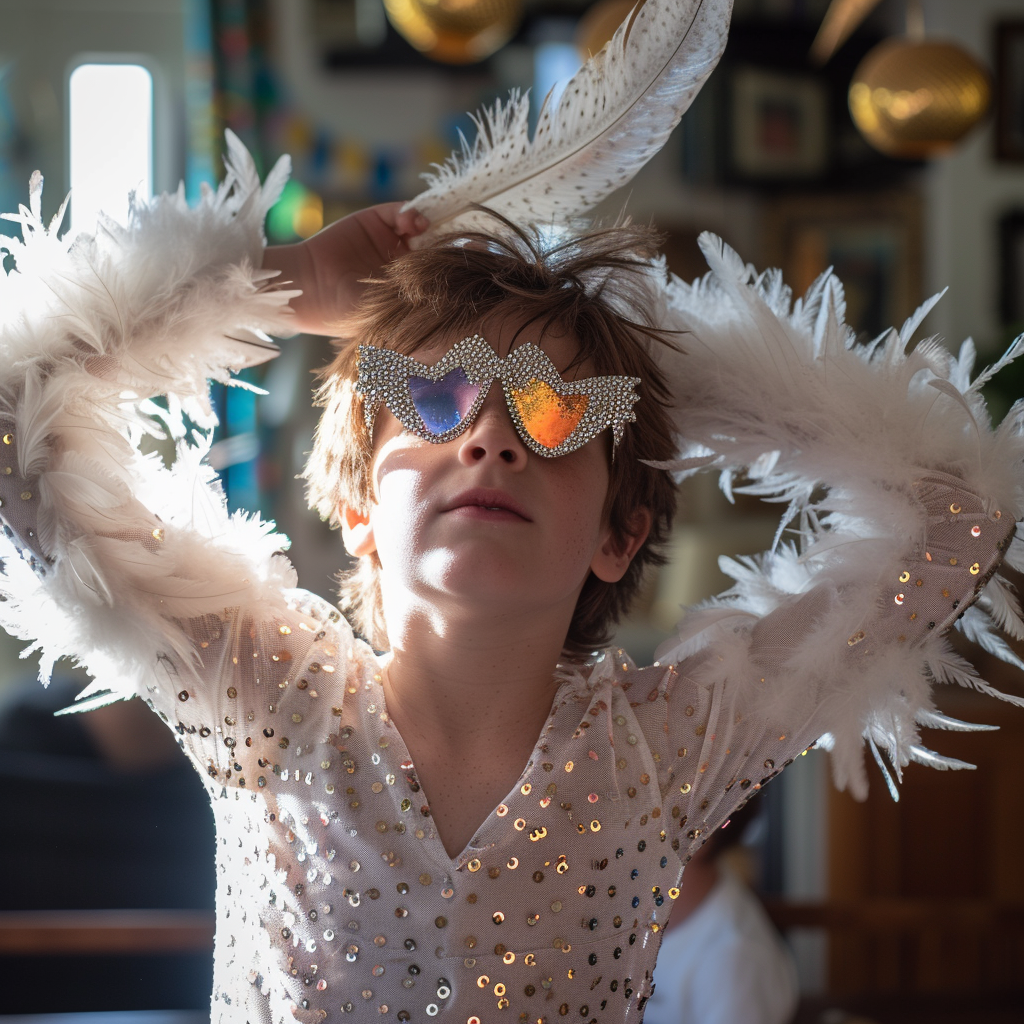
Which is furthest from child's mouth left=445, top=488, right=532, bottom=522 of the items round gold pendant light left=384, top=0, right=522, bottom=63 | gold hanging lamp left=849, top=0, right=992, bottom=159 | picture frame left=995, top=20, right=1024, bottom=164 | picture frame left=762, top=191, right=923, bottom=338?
picture frame left=995, top=20, right=1024, bottom=164

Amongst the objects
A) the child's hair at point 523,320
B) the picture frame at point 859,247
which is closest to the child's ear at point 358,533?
the child's hair at point 523,320

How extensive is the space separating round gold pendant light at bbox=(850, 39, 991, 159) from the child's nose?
1998mm

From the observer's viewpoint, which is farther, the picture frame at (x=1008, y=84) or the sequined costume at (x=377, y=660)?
the picture frame at (x=1008, y=84)

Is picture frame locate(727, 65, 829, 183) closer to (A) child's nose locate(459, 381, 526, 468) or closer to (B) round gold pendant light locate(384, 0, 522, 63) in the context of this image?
(B) round gold pendant light locate(384, 0, 522, 63)

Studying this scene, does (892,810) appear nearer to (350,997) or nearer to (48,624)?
(350,997)

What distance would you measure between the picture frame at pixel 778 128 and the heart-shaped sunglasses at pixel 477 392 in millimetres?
3199

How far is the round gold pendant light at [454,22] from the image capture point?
2.37 meters

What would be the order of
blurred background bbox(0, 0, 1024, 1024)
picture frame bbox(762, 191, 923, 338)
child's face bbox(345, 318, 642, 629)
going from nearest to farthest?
child's face bbox(345, 318, 642, 629)
blurred background bbox(0, 0, 1024, 1024)
picture frame bbox(762, 191, 923, 338)

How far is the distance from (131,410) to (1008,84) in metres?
3.41

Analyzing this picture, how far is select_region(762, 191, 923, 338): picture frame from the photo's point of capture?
146 inches

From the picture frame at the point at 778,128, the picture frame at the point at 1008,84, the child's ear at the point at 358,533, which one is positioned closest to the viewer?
the child's ear at the point at 358,533

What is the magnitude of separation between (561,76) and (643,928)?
3.53 metres

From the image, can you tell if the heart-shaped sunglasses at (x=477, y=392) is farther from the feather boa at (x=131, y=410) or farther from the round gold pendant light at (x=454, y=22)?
the round gold pendant light at (x=454, y=22)

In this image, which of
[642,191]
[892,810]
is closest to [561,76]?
[642,191]
